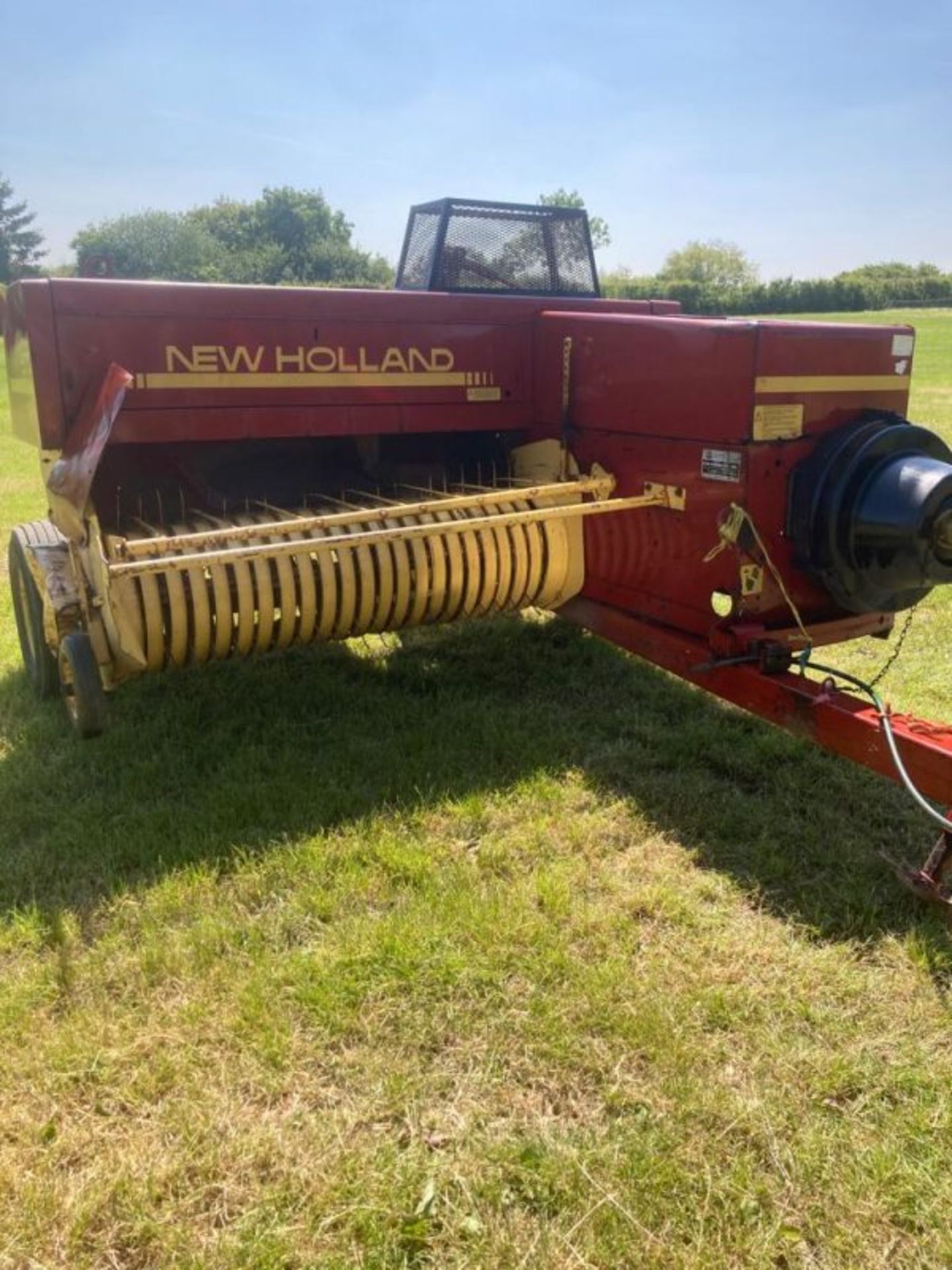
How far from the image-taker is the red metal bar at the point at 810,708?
2801 mm

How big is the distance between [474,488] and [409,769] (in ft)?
4.48

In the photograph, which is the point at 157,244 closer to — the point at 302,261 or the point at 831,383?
the point at 302,261

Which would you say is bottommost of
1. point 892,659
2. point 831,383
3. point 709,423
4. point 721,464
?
point 892,659

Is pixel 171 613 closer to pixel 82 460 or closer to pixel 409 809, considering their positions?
pixel 82 460

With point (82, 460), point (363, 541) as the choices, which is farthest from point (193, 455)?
point (363, 541)

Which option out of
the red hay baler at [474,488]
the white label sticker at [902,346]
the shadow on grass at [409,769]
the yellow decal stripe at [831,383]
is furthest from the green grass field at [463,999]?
the white label sticker at [902,346]

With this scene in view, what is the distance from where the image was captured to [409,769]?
11.8 ft

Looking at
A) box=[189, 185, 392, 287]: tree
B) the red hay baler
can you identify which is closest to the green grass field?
the red hay baler

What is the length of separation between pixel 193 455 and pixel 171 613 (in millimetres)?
1140

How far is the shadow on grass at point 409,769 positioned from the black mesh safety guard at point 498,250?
1.87 m

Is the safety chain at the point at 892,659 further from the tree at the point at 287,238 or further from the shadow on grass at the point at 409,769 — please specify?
the tree at the point at 287,238

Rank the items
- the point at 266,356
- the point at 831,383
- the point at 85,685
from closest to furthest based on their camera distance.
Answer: the point at 85,685 < the point at 831,383 < the point at 266,356

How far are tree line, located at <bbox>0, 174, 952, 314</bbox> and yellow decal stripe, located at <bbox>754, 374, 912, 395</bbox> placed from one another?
46.4 meters

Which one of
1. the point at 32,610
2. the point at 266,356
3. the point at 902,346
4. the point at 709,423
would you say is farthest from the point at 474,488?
the point at 32,610
